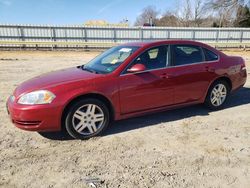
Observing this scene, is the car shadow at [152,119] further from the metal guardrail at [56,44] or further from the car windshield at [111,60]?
the metal guardrail at [56,44]

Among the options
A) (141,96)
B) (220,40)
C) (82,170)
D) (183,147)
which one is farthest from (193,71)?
(220,40)

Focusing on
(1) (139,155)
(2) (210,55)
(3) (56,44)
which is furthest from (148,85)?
(3) (56,44)

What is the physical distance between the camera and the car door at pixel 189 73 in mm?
4850

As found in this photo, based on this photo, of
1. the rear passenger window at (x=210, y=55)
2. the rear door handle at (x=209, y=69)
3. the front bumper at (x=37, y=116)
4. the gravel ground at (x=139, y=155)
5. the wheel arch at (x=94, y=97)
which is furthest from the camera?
the rear passenger window at (x=210, y=55)

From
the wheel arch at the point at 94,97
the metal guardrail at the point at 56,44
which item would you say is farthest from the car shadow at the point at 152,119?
the metal guardrail at the point at 56,44

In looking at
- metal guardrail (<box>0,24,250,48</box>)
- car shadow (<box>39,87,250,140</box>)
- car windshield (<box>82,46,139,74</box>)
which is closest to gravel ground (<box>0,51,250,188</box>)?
car shadow (<box>39,87,250,140</box>)

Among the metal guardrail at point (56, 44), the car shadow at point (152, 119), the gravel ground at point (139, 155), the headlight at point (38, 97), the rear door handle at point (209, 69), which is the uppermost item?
the rear door handle at point (209, 69)

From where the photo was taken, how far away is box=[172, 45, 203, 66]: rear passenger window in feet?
16.1

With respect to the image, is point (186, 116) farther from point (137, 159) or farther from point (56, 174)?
point (56, 174)

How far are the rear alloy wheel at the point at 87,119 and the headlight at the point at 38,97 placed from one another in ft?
1.25

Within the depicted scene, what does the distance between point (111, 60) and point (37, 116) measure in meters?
1.80

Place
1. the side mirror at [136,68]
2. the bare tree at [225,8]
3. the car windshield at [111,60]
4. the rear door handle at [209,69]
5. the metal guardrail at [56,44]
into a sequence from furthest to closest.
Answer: the bare tree at [225,8]
the metal guardrail at [56,44]
the rear door handle at [209,69]
the car windshield at [111,60]
the side mirror at [136,68]

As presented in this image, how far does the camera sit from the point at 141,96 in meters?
4.44

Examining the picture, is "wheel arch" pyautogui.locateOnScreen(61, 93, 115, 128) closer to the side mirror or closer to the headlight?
the headlight
